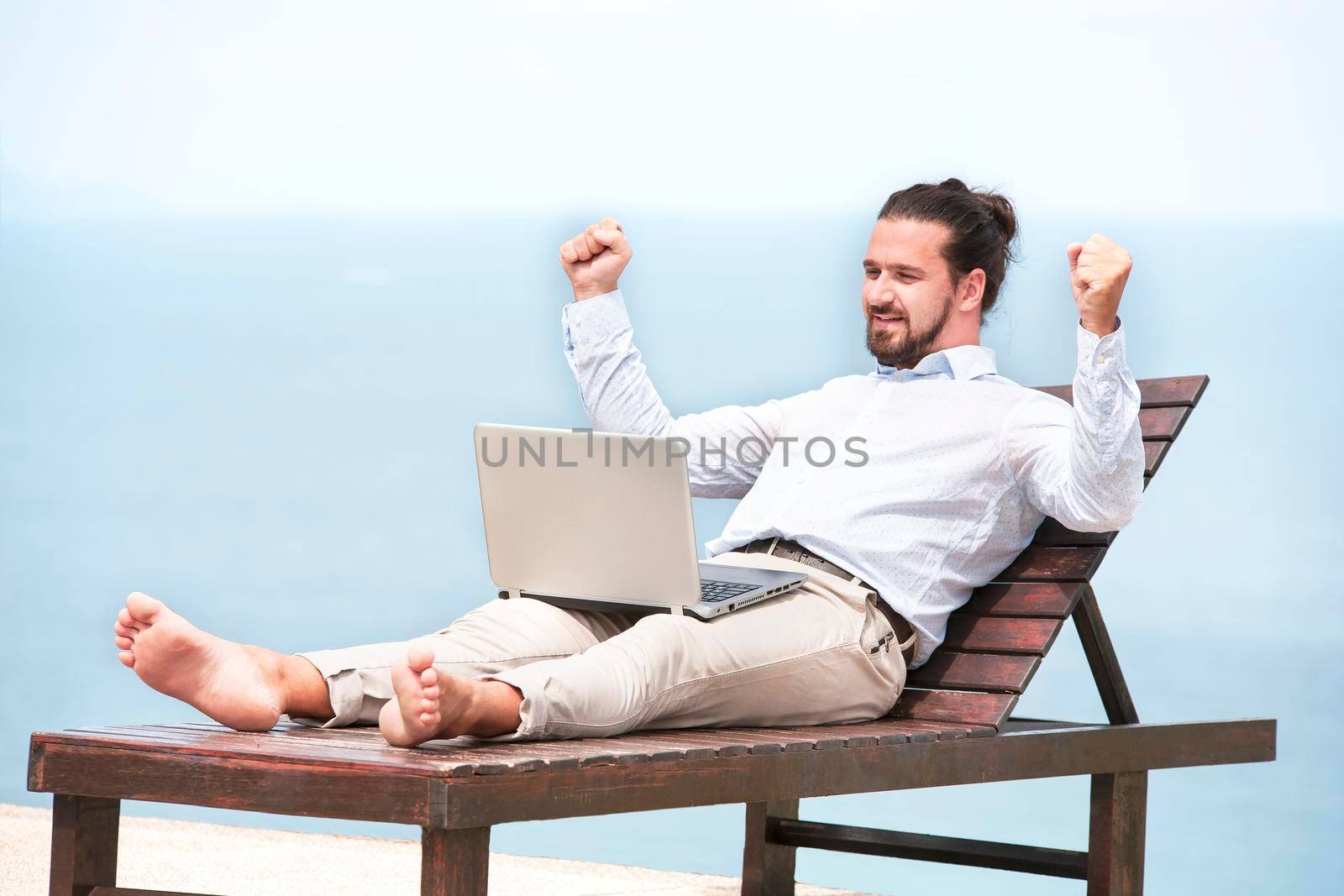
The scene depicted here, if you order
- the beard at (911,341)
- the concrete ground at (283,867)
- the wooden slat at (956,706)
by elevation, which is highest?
the beard at (911,341)

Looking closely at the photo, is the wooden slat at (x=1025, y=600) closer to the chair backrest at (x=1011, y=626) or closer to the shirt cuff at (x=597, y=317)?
the chair backrest at (x=1011, y=626)

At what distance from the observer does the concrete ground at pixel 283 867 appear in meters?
3.14

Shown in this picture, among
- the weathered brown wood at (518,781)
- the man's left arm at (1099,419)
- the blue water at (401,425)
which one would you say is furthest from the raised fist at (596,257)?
the blue water at (401,425)

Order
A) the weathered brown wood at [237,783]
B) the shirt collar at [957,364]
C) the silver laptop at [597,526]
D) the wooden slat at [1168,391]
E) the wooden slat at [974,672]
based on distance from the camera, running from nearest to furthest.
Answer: the weathered brown wood at [237,783] → the silver laptop at [597,526] → the wooden slat at [974,672] → the shirt collar at [957,364] → the wooden slat at [1168,391]

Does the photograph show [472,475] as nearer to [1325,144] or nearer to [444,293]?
[444,293]

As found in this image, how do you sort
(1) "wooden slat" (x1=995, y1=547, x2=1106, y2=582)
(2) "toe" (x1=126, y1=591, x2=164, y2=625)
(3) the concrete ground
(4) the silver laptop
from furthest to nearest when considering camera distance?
(3) the concrete ground → (1) "wooden slat" (x1=995, y1=547, x2=1106, y2=582) → (4) the silver laptop → (2) "toe" (x1=126, y1=591, x2=164, y2=625)

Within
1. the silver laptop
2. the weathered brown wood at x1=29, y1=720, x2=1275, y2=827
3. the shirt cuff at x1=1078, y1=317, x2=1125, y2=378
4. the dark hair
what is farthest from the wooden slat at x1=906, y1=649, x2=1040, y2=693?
the dark hair

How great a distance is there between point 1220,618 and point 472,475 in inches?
102

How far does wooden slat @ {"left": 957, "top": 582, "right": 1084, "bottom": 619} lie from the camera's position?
247cm

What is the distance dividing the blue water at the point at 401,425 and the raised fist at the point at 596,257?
2632 millimetres

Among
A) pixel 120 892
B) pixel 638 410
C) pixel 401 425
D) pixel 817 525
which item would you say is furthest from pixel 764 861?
pixel 401 425

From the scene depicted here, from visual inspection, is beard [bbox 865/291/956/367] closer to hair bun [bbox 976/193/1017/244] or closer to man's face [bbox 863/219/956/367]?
man's face [bbox 863/219/956/367]

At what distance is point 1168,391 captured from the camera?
278cm

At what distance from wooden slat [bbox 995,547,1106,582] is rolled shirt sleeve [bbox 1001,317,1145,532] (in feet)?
0.34
